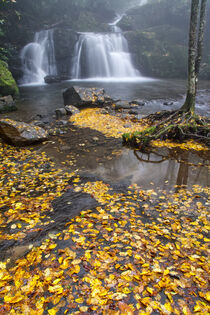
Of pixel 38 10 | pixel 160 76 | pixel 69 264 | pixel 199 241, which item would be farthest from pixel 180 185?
pixel 38 10

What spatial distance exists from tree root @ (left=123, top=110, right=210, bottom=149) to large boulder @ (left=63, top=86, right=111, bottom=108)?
6.52 m

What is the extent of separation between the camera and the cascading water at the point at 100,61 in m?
28.2

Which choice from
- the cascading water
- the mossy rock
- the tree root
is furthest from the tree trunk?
the cascading water

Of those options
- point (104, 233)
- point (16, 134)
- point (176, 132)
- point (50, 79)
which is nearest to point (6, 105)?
point (16, 134)

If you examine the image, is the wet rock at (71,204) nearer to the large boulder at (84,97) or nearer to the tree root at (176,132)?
the tree root at (176,132)

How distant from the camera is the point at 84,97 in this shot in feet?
43.6

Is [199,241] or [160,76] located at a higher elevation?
[160,76]

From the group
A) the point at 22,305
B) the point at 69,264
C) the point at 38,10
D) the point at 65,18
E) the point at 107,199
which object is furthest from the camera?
the point at 65,18

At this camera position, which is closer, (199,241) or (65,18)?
(199,241)

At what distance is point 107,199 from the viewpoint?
4.61 m

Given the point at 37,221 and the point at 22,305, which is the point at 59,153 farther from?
the point at 22,305

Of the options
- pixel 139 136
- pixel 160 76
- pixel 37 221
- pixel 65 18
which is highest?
pixel 65 18

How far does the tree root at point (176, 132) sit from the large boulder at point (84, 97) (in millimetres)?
6517

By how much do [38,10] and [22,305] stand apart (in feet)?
134
